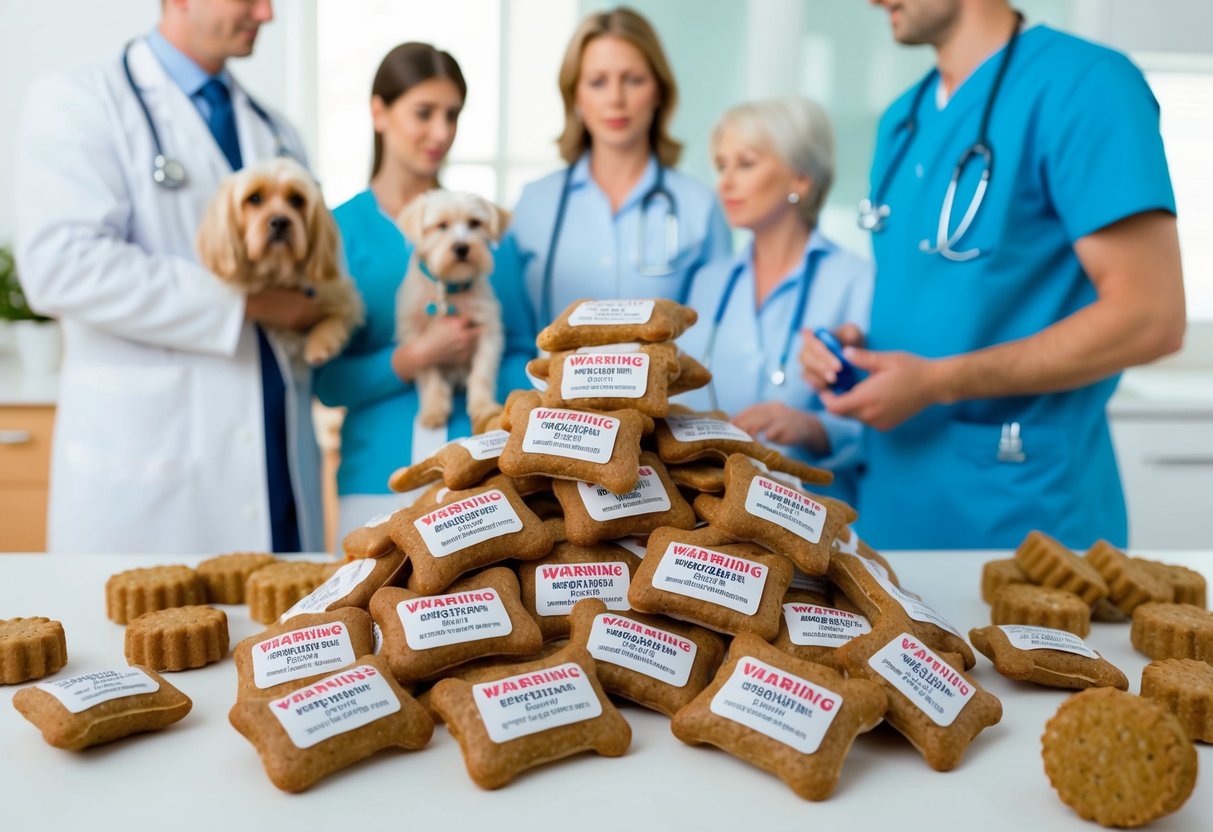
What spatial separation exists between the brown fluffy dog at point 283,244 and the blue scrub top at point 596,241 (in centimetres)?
37

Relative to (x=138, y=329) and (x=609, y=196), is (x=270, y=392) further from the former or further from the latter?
(x=609, y=196)

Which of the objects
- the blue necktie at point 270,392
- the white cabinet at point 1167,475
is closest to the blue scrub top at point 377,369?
the blue necktie at point 270,392

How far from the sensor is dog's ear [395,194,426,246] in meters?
2.12

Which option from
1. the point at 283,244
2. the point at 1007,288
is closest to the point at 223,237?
the point at 283,244

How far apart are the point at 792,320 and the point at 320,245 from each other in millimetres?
1029

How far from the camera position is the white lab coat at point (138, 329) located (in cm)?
198

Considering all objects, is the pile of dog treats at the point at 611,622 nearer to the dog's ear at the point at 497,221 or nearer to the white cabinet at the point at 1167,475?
the dog's ear at the point at 497,221

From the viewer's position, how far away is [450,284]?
2.18m

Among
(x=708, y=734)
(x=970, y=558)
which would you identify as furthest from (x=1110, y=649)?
(x=708, y=734)

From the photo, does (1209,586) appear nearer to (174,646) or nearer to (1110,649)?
(1110,649)

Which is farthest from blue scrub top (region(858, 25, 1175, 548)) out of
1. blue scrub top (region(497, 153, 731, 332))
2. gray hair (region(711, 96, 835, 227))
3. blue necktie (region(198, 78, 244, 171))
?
blue necktie (region(198, 78, 244, 171))

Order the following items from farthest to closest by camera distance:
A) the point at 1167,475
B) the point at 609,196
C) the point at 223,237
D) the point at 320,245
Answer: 1. the point at 1167,475
2. the point at 609,196
3. the point at 320,245
4. the point at 223,237

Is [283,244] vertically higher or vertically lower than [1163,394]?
higher

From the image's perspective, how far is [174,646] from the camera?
3.44ft
